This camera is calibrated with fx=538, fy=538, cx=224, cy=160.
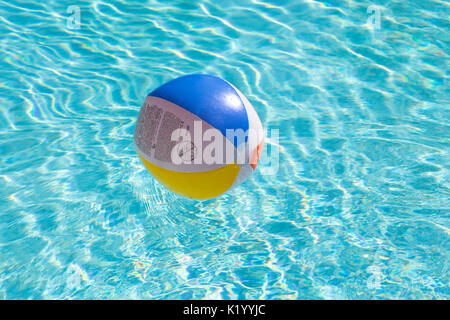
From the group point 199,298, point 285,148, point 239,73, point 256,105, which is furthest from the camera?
point 239,73

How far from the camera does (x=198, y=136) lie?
316cm

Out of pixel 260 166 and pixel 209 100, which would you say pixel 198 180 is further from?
pixel 260 166

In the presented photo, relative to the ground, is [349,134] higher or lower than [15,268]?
higher

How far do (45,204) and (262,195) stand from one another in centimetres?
160

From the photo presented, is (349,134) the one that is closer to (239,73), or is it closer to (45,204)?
(239,73)

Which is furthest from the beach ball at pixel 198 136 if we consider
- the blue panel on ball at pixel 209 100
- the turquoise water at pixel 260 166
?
the turquoise water at pixel 260 166

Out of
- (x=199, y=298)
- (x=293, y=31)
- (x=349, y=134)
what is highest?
(x=293, y=31)

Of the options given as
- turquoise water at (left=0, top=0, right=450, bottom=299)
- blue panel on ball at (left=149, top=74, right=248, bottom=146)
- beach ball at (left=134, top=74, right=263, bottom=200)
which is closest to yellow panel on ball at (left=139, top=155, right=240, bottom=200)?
beach ball at (left=134, top=74, right=263, bottom=200)

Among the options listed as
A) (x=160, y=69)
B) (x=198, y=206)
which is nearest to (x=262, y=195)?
(x=198, y=206)

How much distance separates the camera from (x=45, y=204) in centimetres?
394

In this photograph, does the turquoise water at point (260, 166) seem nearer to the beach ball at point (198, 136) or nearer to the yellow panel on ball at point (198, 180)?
the yellow panel on ball at point (198, 180)

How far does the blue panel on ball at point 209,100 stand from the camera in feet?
10.5

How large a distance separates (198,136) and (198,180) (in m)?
0.30

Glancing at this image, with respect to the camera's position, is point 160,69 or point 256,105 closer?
point 256,105
